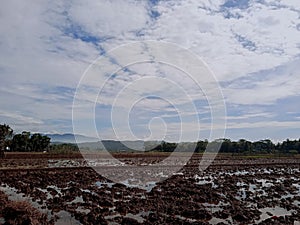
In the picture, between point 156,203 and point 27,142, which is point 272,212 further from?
point 27,142

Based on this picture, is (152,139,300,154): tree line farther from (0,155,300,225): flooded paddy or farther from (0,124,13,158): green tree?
(0,155,300,225): flooded paddy

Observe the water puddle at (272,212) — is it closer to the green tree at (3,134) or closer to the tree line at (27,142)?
the green tree at (3,134)

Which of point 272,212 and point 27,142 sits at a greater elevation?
point 27,142

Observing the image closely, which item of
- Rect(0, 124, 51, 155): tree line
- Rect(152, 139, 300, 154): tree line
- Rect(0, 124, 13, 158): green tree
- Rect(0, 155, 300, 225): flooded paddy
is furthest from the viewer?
Rect(152, 139, 300, 154): tree line

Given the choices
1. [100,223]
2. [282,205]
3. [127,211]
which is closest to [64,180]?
[127,211]

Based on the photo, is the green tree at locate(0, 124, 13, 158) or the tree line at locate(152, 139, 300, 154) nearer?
the green tree at locate(0, 124, 13, 158)

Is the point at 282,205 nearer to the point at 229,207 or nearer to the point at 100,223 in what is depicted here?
the point at 229,207

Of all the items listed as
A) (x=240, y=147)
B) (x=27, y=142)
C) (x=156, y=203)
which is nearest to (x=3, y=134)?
(x=27, y=142)

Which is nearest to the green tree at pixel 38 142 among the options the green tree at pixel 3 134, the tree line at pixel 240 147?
the green tree at pixel 3 134

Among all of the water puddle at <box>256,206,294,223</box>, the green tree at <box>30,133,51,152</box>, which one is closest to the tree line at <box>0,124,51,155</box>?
the green tree at <box>30,133,51,152</box>

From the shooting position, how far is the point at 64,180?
19375mm

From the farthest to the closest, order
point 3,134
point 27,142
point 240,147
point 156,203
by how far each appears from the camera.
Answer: point 240,147 → point 27,142 → point 3,134 → point 156,203

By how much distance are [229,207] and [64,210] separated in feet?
20.1

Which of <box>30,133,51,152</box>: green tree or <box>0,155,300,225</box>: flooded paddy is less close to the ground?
<box>30,133,51,152</box>: green tree
